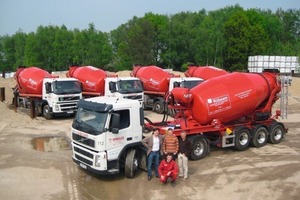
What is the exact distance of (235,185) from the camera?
38.3 ft

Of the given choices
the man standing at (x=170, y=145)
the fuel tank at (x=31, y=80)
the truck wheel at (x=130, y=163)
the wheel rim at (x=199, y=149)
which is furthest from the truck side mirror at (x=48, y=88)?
the man standing at (x=170, y=145)

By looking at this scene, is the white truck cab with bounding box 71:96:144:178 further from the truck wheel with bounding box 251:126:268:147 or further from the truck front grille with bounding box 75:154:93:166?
the truck wheel with bounding box 251:126:268:147

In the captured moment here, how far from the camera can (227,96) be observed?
1502 cm

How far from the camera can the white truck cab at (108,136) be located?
1149 centimetres

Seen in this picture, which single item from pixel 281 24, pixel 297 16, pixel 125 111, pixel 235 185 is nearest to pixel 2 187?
pixel 125 111

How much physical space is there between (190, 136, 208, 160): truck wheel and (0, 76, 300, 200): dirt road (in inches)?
8.5

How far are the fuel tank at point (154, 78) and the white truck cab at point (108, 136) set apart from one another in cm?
1443

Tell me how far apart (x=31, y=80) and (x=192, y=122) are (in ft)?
52.2

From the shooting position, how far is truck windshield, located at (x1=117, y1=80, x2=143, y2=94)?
2433 centimetres

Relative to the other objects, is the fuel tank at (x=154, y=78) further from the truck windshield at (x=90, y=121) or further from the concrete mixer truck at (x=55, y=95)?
the truck windshield at (x=90, y=121)

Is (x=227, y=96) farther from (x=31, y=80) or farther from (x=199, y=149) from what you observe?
(x=31, y=80)

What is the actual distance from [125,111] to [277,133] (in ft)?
26.8

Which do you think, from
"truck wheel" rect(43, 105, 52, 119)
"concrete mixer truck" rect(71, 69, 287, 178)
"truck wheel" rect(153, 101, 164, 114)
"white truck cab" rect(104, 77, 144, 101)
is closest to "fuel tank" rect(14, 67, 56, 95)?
"truck wheel" rect(43, 105, 52, 119)

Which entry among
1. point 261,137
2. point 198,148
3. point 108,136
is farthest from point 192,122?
point 108,136
